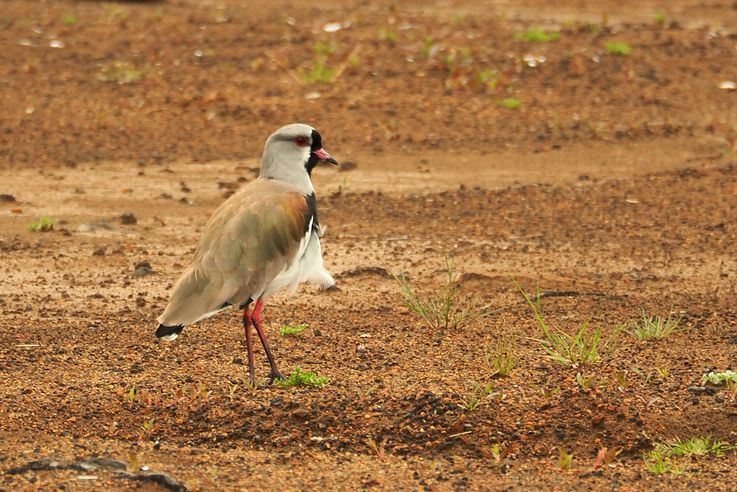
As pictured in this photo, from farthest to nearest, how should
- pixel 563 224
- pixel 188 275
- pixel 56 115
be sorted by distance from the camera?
pixel 56 115, pixel 563 224, pixel 188 275

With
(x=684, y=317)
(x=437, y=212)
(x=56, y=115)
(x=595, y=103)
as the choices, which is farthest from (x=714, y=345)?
(x=56, y=115)

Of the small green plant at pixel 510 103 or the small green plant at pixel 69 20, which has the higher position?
the small green plant at pixel 510 103

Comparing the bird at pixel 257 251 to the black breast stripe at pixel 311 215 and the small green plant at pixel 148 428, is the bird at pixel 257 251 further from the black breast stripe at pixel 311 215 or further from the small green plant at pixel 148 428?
the small green plant at pixel 148 428

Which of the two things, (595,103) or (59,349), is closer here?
(59,349)

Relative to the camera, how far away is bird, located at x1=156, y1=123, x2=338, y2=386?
6.33 meters

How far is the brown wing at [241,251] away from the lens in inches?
249

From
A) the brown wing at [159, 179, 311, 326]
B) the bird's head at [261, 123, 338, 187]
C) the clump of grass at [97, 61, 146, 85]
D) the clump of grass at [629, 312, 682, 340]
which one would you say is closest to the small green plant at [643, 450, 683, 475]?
the clump of grass at [629, 312, 682, 340]

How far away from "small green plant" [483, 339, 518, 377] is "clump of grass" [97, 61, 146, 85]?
748cm

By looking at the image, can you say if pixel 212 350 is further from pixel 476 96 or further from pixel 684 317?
pixel 476 96

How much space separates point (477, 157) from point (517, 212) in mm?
1661

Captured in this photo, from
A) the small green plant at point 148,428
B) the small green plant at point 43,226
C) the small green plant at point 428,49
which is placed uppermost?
the small green plant at point 148,428

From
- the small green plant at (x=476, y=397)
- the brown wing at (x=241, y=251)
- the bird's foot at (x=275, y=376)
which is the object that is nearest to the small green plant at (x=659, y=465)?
the small green plant at (x=476, y=397)

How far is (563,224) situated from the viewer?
998 cm

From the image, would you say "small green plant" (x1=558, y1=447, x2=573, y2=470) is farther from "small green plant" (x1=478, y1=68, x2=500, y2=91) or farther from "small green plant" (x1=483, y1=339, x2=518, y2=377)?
"small green plant" (x1=478, y1=68, x2=500, y2=91)
